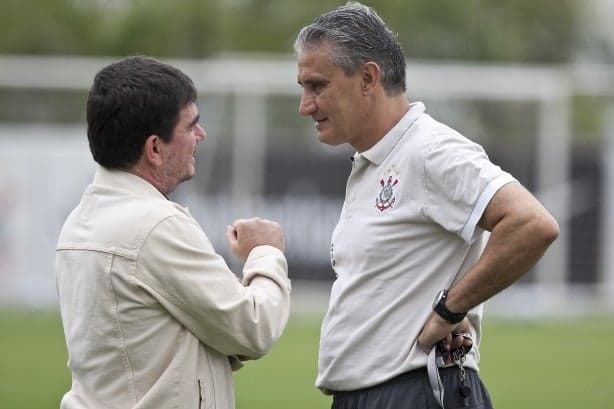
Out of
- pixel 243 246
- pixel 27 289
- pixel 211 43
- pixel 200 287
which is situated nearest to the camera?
pixel 200 287

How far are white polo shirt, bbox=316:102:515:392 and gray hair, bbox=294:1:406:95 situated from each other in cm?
20

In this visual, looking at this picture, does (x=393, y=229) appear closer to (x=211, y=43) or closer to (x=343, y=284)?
(x=343, y=284)

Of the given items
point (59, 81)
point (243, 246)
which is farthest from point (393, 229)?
point (59, 81)

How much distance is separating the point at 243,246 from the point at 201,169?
16.7m

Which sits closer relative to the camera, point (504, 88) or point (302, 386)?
point (302, 386)

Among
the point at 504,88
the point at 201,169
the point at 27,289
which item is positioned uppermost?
the point at 504,88

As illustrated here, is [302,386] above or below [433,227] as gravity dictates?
below

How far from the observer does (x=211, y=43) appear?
112 ft

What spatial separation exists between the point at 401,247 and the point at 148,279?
3.03ft

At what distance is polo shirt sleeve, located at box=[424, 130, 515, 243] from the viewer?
4.69 m

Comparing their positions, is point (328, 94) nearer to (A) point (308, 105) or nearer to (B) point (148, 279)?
(A) point (308, 105)

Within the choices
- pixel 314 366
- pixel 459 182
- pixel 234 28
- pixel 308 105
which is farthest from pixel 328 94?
pixel 234 28

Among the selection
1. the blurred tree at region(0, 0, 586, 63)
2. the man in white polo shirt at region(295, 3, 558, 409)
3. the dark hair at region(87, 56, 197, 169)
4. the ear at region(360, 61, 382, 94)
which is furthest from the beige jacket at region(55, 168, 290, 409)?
the blurred tree at region(0, 0, 586, 63)

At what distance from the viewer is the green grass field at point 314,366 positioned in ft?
42.1
